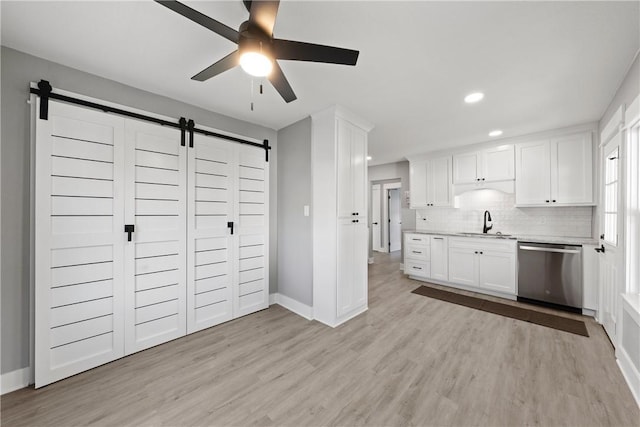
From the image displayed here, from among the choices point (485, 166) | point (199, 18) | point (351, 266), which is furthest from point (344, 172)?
point (485, 166)

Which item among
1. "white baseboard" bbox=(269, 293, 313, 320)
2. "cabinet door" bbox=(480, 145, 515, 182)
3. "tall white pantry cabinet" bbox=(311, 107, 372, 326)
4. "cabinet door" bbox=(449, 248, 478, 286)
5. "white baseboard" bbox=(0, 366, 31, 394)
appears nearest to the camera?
"white baseboard" bbox=(0, 366, 31, 394)

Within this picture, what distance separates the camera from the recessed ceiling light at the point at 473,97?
7.90 feet

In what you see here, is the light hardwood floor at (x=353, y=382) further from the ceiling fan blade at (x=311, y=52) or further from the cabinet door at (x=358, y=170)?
the ceiling fan blade at (x=311, y=52)

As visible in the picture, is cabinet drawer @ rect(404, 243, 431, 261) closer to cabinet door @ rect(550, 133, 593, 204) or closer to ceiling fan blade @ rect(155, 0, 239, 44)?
cabinet door @ rect(550, 133, 593, 204)

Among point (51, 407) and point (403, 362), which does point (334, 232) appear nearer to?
point (403, 362)

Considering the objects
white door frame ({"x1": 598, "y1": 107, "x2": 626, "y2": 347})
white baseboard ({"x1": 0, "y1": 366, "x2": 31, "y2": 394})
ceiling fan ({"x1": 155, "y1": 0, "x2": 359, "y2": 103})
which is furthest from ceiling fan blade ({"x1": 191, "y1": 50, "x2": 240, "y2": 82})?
white door frame ({"x1": 598, "y1": 107, "x2": 626, "y2": 347})

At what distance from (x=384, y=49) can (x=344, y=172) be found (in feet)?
4.38

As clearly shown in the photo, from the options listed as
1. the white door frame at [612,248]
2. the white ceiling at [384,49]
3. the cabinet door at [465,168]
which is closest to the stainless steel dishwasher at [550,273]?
the white door frame at [612,248]

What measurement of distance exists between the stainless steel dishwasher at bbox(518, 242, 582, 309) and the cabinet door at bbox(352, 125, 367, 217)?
2466mm

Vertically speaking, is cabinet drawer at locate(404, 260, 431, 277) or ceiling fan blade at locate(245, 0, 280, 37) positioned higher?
ceiling fan blade at locate(245, 0, 280, 37)

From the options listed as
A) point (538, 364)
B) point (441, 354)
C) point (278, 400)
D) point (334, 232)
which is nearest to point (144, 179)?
point (334, 232)

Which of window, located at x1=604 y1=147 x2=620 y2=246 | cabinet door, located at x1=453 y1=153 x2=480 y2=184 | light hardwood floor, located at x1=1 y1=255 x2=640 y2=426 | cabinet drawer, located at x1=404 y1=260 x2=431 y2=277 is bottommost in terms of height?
light hardwood floor, located at x1=1 y1=255 x2=640 y2=426

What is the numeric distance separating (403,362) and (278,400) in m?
1.10

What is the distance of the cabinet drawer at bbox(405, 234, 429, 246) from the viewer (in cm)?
446
